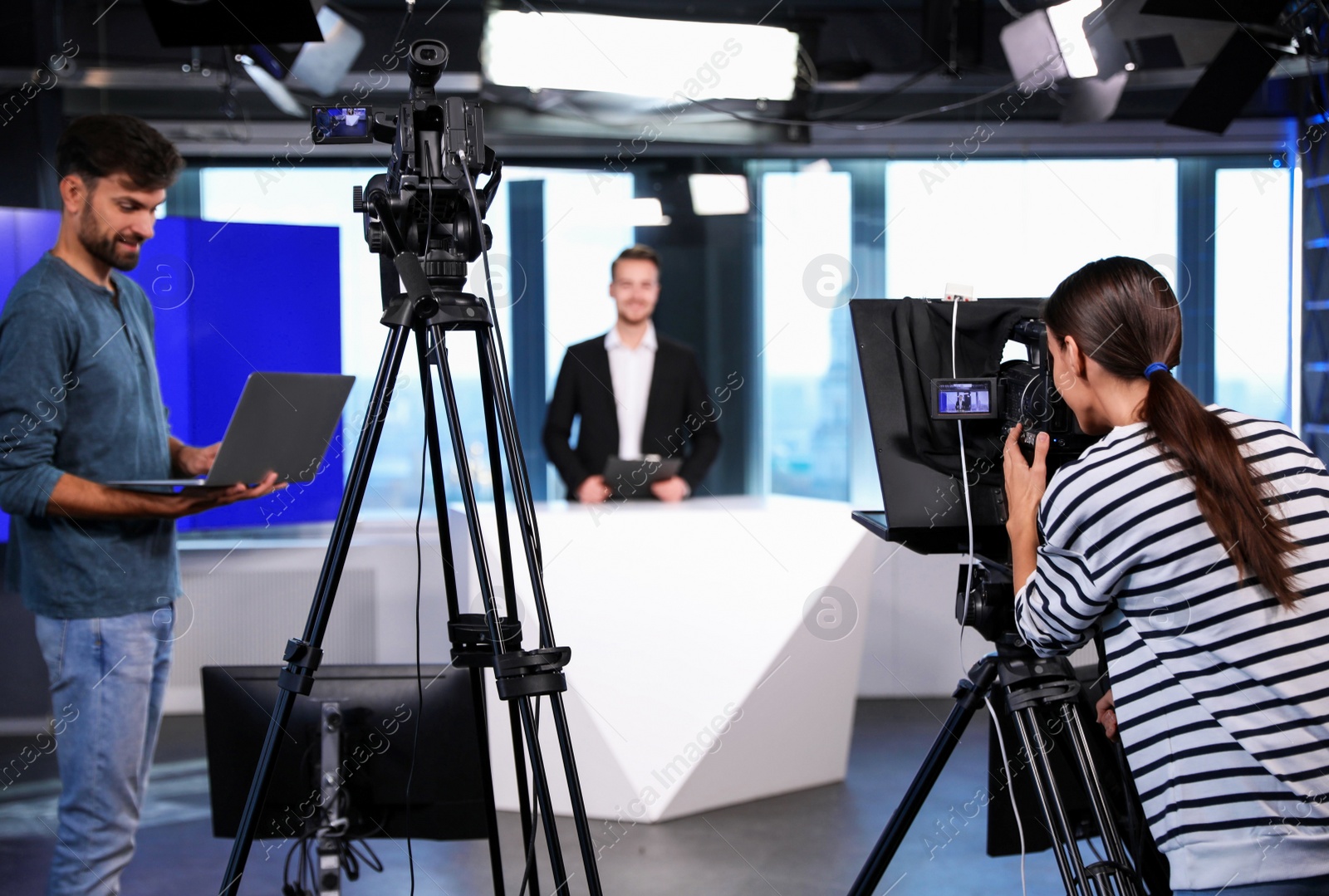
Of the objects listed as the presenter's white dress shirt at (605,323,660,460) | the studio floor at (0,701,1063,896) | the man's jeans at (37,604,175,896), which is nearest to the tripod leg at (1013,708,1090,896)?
the studio floor at (0,701,1063,896)

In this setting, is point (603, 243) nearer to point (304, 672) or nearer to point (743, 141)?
point (743, 141)

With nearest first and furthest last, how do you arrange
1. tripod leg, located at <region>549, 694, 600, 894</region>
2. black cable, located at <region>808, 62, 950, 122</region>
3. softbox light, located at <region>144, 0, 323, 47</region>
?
tripod leg, located at <region>549, 694, 600, 894</region>
softbox light, located at <region>144, 0, 323, 47</region>
black cable, located at <region>808, 62, 950, 122</region>

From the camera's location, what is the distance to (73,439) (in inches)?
73.2

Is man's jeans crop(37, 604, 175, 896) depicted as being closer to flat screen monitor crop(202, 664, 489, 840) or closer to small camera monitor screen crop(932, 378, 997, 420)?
flat screen monitor crop(202, 664, 489, 840)

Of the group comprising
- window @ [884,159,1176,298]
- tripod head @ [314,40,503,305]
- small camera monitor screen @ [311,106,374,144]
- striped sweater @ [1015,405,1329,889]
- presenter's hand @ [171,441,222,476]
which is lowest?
striped sweater @ [1015,405,1329,889]

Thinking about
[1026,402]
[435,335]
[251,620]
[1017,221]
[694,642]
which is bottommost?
[251,620]

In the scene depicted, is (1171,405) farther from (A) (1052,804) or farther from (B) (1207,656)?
(A) (1052,804)

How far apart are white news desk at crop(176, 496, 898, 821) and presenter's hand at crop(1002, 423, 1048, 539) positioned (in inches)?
57.9

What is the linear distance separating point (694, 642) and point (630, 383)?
1.29 meters

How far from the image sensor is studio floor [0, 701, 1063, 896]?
246 centimetres

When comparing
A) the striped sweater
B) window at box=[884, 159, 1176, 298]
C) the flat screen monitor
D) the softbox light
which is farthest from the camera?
window at box=[884, 159, 1176, 298]

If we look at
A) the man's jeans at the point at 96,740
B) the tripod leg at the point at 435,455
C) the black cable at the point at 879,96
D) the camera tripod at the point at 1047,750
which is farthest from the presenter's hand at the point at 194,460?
the black cable at the point at 879,96

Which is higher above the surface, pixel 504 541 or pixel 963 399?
pixel 963 399

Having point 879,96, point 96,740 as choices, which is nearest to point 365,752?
point 96,740
